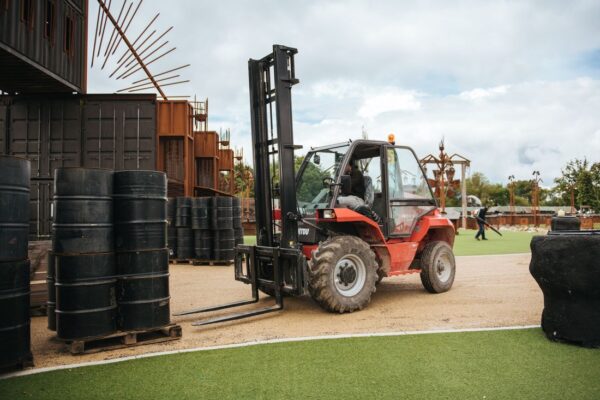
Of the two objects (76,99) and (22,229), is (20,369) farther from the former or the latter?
(76,99)

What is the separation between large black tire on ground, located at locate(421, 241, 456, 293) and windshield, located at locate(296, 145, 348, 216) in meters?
2.36

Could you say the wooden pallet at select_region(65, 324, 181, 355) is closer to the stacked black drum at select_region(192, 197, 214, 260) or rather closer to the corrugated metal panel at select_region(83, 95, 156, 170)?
the stacked black drum at select_region(192, 197, 214, 260)

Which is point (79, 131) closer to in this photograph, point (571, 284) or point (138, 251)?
point (138, 251)

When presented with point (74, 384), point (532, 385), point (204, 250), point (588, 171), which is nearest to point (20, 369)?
point (74, 384)

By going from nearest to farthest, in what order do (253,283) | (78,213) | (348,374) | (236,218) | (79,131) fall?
(348,374)
(78,213)
(253,283)
(236,218)
(79,131)

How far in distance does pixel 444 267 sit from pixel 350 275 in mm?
2669

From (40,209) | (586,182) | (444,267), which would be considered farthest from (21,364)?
(586,182)

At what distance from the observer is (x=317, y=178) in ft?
28.0

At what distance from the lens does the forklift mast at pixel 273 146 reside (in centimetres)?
755

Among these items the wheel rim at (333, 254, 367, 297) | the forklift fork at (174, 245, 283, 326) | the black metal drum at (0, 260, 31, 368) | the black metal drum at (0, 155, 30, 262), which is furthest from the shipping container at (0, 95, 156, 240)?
the black metal drum at (0, 260, 31, 368)

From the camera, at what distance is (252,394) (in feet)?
13.9

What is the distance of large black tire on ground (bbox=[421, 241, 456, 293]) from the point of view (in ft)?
29.6

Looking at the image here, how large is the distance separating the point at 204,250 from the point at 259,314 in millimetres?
8647

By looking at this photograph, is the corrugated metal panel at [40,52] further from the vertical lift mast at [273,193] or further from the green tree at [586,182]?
the green tree at [586,182]
